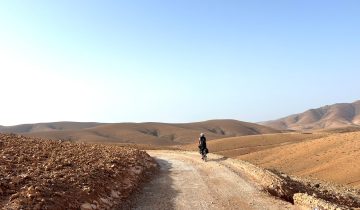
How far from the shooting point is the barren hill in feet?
432

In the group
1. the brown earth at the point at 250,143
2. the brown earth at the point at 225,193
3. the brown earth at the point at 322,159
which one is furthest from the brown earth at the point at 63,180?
the brown earth at the point at 250,143

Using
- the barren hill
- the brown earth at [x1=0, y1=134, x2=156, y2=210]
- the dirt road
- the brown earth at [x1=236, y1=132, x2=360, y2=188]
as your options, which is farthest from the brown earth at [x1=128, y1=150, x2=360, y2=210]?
the barren hill

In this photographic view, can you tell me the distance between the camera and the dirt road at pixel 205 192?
53.6ft

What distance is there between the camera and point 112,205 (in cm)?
1575

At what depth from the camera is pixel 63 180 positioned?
51.2 feet

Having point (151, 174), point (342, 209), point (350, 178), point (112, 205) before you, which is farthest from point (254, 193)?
point (350, 178)

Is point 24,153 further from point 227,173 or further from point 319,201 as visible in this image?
point 319,201

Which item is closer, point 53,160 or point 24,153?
point 53,160

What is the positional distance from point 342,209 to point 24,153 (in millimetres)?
16237

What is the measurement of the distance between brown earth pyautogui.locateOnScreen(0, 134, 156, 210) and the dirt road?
108cm

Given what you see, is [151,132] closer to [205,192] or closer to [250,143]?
[250,143]

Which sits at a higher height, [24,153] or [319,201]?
[24,153]

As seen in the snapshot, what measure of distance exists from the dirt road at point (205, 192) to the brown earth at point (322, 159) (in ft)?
49.2

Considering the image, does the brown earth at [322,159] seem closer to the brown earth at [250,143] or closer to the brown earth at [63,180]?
the brown earth at [250,143]
